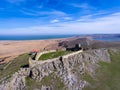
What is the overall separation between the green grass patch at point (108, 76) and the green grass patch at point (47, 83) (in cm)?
1030

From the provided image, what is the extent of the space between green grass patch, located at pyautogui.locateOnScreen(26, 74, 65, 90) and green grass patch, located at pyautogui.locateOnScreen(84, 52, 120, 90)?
1030 cm

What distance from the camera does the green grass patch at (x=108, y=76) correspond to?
212 ft

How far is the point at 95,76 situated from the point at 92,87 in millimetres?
8046

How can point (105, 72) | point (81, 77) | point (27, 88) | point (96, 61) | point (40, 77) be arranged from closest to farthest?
point (27, 88)
point (40, 77)
point (81, 77)
point (105, 72)
point (96, 61)

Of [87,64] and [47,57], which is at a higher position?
[47,57]

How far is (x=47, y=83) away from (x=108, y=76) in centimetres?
2744

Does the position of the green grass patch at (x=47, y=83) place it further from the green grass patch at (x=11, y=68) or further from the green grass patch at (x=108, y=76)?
A: the green grass patch at (x=108, y=76)

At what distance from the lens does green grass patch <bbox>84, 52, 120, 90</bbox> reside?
64.6 metres

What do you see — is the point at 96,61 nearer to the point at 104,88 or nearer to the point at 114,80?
the point at 114,80

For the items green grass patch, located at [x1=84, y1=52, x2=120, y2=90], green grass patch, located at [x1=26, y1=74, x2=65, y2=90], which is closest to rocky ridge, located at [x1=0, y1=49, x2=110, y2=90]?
green grass patch, located at [x1=26, y1=74, x2=65, y2=90]

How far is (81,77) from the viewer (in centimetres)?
6725

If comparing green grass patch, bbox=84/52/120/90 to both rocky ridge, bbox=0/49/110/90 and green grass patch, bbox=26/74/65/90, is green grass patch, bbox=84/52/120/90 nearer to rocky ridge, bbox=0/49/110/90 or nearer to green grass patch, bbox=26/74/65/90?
rocky ridge, bbox=0/49/110/90

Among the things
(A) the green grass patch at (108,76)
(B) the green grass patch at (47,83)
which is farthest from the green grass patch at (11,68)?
(A) the green grass patch at (108,76)

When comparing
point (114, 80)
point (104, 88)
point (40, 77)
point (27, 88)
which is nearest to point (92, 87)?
point (104, 88)
